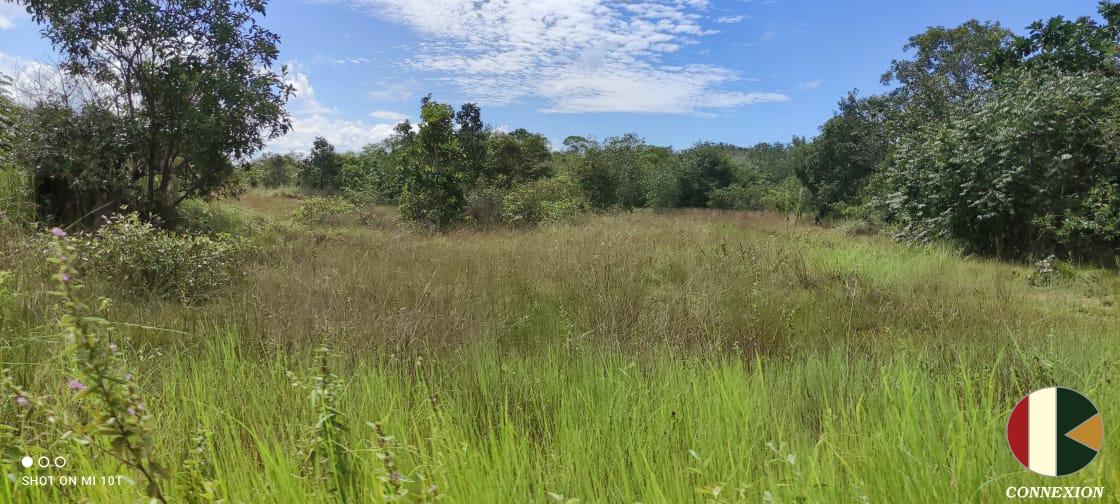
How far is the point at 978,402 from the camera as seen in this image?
2484mm

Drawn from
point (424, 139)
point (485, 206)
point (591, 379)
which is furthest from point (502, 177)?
point (591, 379)

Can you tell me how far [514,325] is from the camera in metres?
3.98

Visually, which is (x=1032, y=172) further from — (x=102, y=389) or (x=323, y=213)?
(x=323, y=213)

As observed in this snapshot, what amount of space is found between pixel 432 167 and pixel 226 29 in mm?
6030

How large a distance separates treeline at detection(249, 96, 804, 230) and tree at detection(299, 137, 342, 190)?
63 mm

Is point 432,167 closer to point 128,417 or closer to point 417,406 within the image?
point 417,406

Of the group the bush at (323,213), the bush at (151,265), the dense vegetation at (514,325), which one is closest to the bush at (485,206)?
the dense vegetation at (514,325)

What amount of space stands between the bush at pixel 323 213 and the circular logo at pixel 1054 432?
1523cm

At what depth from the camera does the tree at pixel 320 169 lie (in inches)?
1193

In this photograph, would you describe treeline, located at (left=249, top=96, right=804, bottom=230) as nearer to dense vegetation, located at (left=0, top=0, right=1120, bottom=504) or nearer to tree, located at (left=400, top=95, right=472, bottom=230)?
tree, located at (left=400, top=95, right=472, bottom=230)

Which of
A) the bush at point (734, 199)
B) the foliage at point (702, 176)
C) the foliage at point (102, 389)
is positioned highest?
the foliage at point (702, 176)

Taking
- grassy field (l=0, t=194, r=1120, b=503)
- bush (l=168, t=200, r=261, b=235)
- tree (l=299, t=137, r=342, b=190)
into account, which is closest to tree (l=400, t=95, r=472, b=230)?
bush (l=168, t=200, r=261, b=235)

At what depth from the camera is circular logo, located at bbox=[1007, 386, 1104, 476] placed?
151cm

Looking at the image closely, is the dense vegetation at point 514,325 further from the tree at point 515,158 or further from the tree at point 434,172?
the tree at point 515,158
